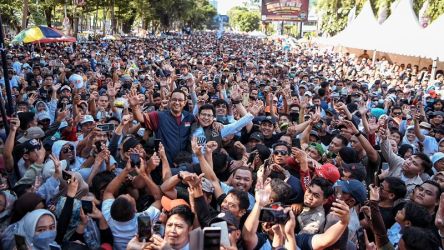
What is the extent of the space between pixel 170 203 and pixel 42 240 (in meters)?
0.95

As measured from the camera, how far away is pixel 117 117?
6.49 meters

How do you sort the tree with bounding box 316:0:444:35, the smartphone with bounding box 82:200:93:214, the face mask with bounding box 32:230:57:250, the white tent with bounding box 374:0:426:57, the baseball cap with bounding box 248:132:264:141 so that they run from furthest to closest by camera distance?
the tree with bounding box 316:0:444:35
the white tent with bounding box 374:0:426:57
the baseball cap with bounding box 248:132:264:141
the smartphone with bounding box 82:200:93:214
the face mask with bounding box 32:230:57:250

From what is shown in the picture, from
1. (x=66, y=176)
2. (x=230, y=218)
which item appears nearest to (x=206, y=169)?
(x=230, y=218)

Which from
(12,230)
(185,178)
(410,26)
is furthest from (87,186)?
(410,26)

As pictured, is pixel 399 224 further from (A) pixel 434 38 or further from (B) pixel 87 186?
(A) pixel 434 38

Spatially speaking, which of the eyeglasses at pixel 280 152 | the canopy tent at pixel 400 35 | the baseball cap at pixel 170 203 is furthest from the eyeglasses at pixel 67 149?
the canopy tent at pixel 400 35

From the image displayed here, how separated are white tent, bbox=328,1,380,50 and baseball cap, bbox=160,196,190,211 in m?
21.5

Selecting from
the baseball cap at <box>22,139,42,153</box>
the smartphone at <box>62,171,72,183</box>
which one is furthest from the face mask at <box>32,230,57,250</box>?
the baseball cap at <box>22,139,42,153</box>

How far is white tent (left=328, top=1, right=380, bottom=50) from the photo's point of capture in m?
24.5

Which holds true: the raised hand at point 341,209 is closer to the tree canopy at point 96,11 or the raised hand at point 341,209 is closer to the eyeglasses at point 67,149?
the eyeglasses at point 67,149

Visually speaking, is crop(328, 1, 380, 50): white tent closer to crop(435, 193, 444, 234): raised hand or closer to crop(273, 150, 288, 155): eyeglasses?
crop(273, 150, 288, 155): eyeglasses

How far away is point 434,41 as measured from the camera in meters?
16.6

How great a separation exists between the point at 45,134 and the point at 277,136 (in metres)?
2.98

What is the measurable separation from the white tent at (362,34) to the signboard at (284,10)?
24.0 m
